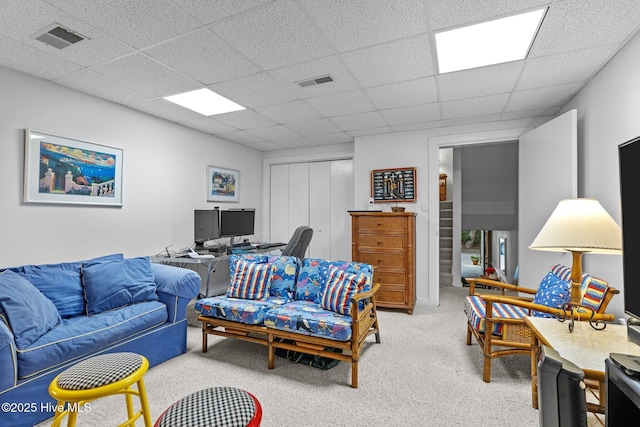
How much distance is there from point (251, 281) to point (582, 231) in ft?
8.45

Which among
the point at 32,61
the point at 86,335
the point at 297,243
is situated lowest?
the point at 86,335

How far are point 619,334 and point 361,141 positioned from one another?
3773mm

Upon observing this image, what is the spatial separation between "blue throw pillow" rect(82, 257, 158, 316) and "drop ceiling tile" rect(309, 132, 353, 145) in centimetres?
309

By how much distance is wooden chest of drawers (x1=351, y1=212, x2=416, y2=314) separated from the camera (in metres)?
3.93

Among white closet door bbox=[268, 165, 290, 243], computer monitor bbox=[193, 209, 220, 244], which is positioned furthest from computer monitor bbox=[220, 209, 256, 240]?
white closet door bbox=[268, 165, 290, 243]

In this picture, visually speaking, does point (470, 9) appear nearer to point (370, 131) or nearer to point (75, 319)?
point (370, 131)

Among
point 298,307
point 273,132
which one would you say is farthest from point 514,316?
point 273,132

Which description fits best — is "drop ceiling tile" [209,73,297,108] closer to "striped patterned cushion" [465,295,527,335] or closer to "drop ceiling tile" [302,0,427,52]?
"drop ceiling tile" [302,0,427,52]

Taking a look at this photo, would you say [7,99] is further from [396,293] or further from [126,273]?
[396,293]

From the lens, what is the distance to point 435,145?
4270 millimetres

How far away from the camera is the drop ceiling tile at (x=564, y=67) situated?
230cm

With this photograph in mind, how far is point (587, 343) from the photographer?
4.61 ft

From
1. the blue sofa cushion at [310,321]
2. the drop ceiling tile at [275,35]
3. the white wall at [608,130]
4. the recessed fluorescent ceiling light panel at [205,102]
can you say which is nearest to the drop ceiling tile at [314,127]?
the recessed fluorescent ceiling light panel at [205,102]

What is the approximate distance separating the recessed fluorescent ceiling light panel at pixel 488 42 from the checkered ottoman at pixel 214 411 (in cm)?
247
